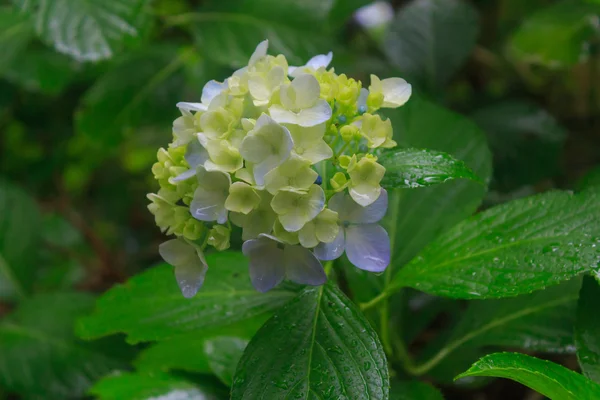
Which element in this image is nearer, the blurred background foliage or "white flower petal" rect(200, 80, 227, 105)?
"white flower petal" rect(200, 80, 227, 105)

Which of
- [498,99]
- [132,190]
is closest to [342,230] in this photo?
[498,99]

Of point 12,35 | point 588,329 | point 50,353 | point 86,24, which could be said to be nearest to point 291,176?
point 588,329

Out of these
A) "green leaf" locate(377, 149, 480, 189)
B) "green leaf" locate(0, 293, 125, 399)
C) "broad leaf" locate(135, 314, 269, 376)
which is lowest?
"green leaf" locate(0, 293, 125, 399)

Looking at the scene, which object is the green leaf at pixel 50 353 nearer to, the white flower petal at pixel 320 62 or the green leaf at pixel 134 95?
the green leaf at pixel 134 95

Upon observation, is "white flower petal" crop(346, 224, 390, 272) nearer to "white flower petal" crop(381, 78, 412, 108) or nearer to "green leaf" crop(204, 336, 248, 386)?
"white flower petal" crop(381, 78, 412, 108)

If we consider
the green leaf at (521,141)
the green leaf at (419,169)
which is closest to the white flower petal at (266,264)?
the green leaf at (419,169)

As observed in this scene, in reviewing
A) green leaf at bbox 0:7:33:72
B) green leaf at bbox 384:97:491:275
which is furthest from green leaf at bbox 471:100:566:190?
green leaf at bbox 0:7:33:72

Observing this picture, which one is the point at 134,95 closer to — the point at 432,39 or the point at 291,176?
the point at 432,39
